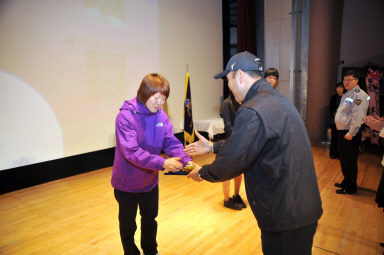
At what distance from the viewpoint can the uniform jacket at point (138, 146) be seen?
1827mm

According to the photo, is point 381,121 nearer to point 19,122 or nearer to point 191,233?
point 191,233

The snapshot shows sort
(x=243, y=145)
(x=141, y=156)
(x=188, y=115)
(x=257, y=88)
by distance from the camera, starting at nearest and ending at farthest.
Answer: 1. (x=243, y=145)
2. (x=257, y=88)
3. (x=141, y=156)
4. (x=188, y=115)

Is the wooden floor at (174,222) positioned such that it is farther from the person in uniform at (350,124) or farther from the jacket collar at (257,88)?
the jacket collar at (257,88)

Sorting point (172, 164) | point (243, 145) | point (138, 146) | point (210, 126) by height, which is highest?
point (243, 145)

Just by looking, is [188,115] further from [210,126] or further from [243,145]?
[243,145]

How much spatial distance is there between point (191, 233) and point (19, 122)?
3.13m

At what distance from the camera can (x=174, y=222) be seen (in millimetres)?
3055

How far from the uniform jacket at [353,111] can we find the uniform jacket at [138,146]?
2582mm

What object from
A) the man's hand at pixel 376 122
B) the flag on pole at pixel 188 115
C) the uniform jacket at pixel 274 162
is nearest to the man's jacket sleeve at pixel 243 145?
the uniform jacket at pixel 274 162

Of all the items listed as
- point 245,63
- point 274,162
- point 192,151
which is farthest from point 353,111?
point 274,162

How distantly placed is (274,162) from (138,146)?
1004mm

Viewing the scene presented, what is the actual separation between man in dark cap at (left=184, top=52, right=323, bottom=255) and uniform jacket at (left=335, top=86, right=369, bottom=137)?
2.62 m

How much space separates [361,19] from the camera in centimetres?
820

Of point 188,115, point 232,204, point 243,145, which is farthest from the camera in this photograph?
point 188,115
